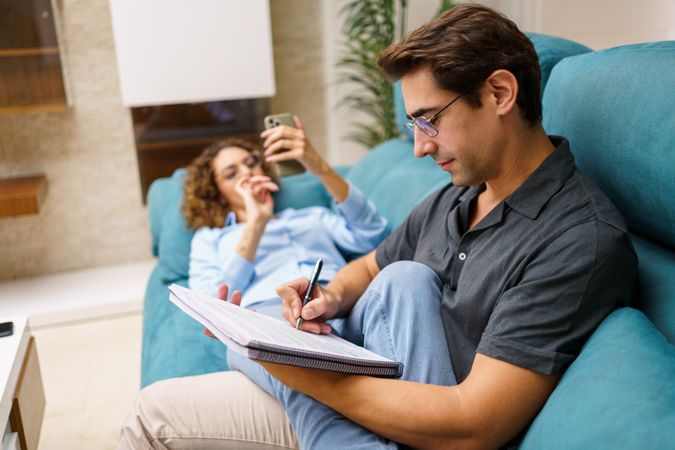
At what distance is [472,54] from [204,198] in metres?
1.27

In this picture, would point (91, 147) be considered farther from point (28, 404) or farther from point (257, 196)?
point (28, 404)

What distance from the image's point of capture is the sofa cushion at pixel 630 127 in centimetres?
103

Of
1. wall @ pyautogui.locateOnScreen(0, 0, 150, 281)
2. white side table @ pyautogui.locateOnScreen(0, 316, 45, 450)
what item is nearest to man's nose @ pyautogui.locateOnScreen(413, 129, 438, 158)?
white side table @ pyautogui.locateOnScreen(0, 316, 45, 450)

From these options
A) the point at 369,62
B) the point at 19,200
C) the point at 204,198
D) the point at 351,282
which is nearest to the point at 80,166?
the point at 19,200

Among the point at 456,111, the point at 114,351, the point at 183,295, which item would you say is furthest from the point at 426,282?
the point at 114,351

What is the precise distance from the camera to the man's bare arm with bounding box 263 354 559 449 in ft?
3.07

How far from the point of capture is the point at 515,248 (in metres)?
1.06

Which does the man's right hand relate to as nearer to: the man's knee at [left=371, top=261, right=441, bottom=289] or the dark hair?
the man's knee at [left=371, top=261, right=441, bottom=289]

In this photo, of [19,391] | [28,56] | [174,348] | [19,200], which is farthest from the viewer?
[28,56]

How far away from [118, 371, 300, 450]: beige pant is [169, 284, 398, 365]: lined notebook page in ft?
0.61

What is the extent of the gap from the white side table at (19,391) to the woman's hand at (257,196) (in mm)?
673

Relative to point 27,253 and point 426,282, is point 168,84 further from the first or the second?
point 426,282

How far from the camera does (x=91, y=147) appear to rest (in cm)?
328

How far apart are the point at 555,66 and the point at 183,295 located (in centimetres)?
90
